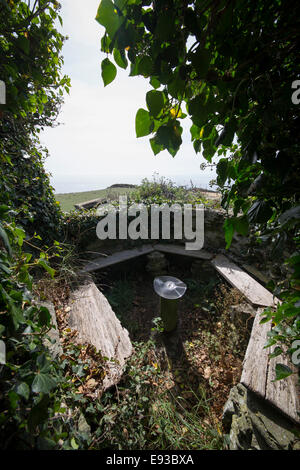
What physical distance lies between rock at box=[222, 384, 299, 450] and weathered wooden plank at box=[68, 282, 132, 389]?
3.99 feet

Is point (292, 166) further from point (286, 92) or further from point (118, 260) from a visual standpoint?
point (118, 260)

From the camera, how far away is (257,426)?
155 centimetres

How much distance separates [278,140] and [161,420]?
264 centimetres

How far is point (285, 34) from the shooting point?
2.15 ft

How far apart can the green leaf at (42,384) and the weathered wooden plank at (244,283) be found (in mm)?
2715

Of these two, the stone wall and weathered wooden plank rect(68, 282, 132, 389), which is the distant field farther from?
weathered wooden plank rect(68, 282, 132, 389)

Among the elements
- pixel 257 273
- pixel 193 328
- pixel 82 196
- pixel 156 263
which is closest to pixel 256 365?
pixel 193 328

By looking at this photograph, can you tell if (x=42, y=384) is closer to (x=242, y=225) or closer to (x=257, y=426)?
(x=242, y=225)

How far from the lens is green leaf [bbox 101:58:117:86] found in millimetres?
623

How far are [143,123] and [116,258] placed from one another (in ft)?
14.0

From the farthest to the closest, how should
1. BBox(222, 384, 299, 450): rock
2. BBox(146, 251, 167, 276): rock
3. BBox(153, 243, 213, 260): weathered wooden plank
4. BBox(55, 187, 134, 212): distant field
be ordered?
BBox(55, 187, 134, 212): distant field < BBox(146, 251, 167, 276): rock < BBox(153, 243, 213, 260): weathered wooden plank < BBox(222, 384, 299, 450): rock

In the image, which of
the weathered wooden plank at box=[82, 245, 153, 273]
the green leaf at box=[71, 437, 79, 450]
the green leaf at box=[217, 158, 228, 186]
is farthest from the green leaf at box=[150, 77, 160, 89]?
the weathered wooden plank at box=[82, 245, 153, 273]

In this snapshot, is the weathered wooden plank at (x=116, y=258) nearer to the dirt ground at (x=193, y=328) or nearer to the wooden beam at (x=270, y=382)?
the dirt ground at (x=193, y=328)

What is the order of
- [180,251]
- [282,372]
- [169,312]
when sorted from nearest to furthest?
[282,372], [169,312], [180,251]
